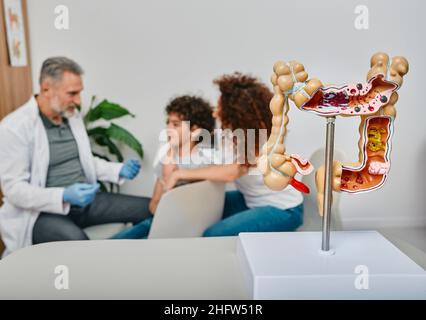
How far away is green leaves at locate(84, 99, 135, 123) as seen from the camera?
292cm

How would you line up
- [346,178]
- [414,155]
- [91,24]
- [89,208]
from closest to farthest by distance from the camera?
1. [346,178]
2. [89,208]
3. [91,24]
4. [414,155]

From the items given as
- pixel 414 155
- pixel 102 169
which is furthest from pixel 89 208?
pixel 414 155

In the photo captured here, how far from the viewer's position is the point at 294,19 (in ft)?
10.5

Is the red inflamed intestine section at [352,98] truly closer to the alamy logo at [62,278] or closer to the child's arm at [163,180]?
the alamy logo at [62,278]

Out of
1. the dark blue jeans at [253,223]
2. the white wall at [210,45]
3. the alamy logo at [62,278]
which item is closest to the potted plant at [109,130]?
the white wall at [210,45]

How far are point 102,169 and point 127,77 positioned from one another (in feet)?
2.69

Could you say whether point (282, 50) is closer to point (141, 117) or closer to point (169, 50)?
point (169, 50)

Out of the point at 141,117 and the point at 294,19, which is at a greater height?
the point at 294,19

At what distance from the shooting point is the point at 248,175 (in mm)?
2262

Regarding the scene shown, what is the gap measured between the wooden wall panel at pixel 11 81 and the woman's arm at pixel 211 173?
112 cm

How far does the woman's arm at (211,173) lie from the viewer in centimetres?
210

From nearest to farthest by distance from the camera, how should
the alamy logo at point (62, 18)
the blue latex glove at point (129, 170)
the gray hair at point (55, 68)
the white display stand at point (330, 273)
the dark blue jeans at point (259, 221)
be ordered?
the white display stand at point (330, 273)
the dark blue jeans at point (259, 221)
the gray hair at point (55, 68)
the blue latex glove at point (129, 170)
the alamy logo at point (62, 18)

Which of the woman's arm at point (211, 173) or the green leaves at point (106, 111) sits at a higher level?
the green leaves at point (106, 111)

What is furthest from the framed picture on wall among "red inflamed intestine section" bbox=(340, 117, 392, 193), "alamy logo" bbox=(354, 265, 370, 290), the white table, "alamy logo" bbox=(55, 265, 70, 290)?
"alamy logo" bbox=(354, 265, 370, 290)
